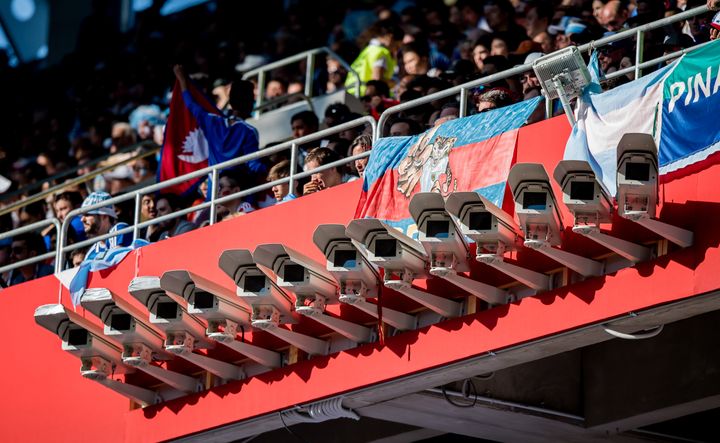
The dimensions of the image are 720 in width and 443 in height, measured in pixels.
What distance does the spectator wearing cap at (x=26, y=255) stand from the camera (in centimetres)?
1454

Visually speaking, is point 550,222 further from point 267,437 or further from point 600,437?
point 267,437

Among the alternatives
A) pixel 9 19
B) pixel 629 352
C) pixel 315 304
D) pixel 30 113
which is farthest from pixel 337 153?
pixel 9 19

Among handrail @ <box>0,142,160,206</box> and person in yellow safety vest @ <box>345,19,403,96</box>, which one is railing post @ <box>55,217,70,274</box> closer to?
handrail @ <box>0,142,160,206</box>

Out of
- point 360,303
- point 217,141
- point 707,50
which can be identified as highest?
point 217,141

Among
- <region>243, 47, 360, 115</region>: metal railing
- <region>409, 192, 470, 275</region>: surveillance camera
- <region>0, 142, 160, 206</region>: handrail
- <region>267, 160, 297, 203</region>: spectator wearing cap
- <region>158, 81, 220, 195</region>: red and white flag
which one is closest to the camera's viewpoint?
<region>409, 192, 470, 275</region>: surveillance camera

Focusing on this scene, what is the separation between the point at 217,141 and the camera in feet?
45.4

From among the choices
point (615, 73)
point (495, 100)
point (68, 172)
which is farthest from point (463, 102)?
point (68, 172)

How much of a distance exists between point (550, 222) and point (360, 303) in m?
1.64

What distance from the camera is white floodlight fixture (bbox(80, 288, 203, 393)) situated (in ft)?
37.0

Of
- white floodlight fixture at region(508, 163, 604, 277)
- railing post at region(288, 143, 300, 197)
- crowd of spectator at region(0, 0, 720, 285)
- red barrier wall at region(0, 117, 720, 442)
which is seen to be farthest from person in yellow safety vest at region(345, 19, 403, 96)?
white floodlight fixture at region(508, 163, 604, 277)

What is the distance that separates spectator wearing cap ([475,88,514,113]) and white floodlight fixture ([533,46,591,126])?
47.9 inches

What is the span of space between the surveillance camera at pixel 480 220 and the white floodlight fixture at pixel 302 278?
129 cm

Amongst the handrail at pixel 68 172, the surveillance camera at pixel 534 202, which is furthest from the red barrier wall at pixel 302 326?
the handrail at pixel 68 172

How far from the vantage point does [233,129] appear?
13750mm
